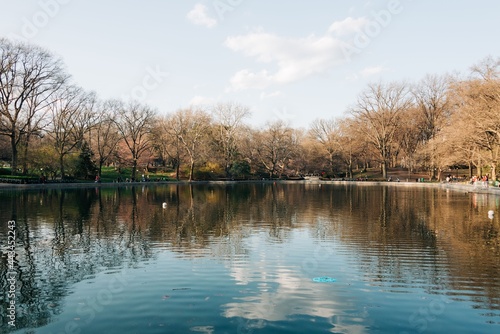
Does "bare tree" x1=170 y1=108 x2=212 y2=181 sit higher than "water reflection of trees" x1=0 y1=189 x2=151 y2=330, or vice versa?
"bare tree" x1=170 y1=108 x2=212 y2=181

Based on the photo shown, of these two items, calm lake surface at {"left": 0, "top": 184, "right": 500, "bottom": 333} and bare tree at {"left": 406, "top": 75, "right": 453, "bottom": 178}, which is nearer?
calm lake surface at {"left": 0, "top": 184, "right": 500, "bottom": 333}

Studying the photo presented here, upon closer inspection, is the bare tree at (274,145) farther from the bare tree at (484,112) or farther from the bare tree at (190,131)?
the bare tree at (484,112)

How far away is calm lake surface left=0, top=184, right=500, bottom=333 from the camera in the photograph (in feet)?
30.3

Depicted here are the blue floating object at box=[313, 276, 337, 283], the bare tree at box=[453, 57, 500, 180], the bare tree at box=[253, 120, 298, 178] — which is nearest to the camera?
the blue floating object at box=[313, 276, 337, 283]

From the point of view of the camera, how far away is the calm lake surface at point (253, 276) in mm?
9242

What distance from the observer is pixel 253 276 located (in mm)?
12969

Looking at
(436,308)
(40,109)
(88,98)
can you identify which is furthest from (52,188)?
(436,308)

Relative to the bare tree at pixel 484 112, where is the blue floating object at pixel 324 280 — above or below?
below

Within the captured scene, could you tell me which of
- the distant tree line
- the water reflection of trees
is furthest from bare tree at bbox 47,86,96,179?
the water reflection of trees

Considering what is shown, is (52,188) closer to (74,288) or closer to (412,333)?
(74,288)

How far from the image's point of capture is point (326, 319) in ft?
30.6

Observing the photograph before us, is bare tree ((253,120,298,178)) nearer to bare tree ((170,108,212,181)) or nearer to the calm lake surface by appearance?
bare tree ((170,108,212,181))

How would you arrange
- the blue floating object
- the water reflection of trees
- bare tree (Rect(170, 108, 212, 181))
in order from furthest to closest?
A: bare tree (Rect(170, 108, 212, 181)) < the blue floating object < the water reflection of trees

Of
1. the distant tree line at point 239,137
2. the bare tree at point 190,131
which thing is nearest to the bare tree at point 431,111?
the distant tree line at point 239,137
